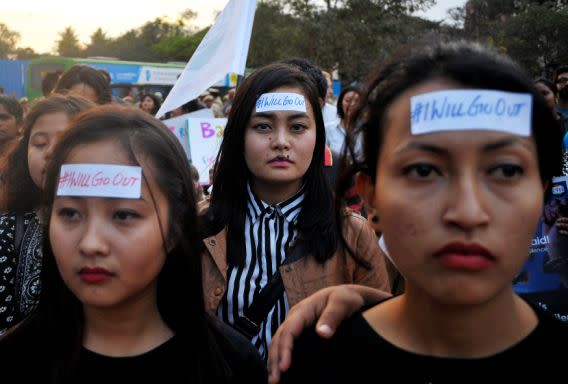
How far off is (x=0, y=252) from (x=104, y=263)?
3.66ft

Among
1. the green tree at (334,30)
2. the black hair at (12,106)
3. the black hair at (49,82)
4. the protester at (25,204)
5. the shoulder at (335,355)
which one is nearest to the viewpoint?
the shoulder at (335,355)

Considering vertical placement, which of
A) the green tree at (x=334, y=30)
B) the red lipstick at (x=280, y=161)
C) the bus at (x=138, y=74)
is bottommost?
the red lipstick at (x=280, y=161)

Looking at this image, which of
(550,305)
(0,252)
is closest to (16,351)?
(0,252)

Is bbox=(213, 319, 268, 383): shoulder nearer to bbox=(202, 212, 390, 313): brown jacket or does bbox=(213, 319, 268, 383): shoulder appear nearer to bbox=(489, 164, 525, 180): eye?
bbox=(202, 212, 390, 313): brown jacket

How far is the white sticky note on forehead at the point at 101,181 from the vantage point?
172 cm

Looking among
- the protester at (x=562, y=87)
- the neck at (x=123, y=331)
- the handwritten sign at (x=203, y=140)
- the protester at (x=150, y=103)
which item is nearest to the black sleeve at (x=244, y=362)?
the neck at (x=123, y=331)

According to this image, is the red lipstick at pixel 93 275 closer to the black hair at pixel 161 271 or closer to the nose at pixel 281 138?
the black hair at pixel 161 271

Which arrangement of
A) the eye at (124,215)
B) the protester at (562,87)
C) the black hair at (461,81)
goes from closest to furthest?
the black hair at (461,81) → the eye at (124,215) → the protester at (562,87)

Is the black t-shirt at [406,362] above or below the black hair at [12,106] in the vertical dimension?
below

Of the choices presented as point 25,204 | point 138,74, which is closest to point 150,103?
point 25,204

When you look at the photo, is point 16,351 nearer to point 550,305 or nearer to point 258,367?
point 258,367

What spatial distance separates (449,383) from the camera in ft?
4.41

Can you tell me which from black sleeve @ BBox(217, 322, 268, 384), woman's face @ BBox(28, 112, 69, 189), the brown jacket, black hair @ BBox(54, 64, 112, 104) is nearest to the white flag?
black hair @ BBox(54, 64, 112, 104)

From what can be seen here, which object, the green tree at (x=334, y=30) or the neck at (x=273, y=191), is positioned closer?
the neck at (x=273, y=191)
